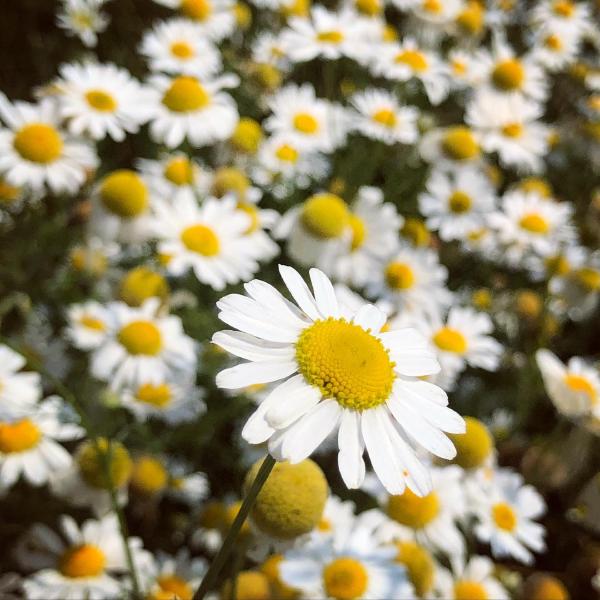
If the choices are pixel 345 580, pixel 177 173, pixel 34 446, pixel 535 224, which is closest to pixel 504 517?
pixel 345 580

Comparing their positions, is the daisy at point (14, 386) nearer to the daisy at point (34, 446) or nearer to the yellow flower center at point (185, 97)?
the daisy at point (34, 446)

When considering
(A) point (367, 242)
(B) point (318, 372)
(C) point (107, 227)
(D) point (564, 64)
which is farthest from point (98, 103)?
(D) point (564, 64)

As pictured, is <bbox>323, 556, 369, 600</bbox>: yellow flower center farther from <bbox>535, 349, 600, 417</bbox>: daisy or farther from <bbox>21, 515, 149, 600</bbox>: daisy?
<bbox>535, 349, 600, 417</bbox>: daisy

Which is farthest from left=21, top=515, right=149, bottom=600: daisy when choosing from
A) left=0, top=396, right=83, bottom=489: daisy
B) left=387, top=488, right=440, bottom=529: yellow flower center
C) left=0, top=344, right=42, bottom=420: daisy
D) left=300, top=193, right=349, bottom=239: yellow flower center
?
left=300, top=193, right=349, bottom=239: yellow flower center

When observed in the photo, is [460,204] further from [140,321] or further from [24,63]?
[24,63]

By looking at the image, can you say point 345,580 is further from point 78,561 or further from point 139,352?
point 139,352

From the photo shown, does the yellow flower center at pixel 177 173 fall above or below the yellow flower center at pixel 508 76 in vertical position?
below

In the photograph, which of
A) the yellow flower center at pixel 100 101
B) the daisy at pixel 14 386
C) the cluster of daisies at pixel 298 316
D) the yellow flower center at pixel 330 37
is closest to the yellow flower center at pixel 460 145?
the cluster of daisies at pixel 298 316
